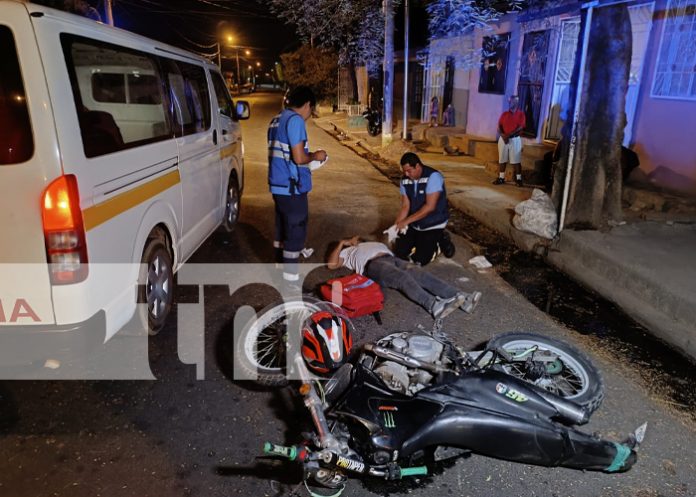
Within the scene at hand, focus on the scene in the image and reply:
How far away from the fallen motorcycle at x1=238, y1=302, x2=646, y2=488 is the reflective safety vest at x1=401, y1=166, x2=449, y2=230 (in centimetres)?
268

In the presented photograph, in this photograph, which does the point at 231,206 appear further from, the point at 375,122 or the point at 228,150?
the point at 375,122

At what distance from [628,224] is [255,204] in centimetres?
552

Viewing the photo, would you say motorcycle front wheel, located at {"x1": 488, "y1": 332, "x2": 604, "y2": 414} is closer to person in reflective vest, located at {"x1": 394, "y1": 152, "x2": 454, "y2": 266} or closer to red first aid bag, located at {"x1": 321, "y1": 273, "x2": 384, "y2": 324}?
red first aid bag, located at {"x1": 321, "y1": 273, "x2": 384, "y2": 324}

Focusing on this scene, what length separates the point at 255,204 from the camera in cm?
867

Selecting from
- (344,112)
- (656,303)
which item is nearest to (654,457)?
(656,303)

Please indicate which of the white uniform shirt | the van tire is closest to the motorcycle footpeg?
the white uniform shirt

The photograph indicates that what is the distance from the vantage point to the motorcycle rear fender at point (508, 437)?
102 inches

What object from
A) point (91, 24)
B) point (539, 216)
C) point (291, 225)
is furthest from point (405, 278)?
point (91, 24)

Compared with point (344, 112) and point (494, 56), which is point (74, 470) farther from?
point (344, 112)

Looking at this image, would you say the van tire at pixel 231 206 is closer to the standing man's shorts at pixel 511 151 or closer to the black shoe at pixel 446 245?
the black shoe at pixel 446 245

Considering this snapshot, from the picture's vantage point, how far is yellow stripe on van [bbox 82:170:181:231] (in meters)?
2.97

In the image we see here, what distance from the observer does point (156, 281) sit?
405cm

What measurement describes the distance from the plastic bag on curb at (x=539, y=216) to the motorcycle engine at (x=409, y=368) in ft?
13.2

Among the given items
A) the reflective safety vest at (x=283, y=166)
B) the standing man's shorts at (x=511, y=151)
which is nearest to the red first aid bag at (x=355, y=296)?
the reflective safety vest at (x=283, y=166)
